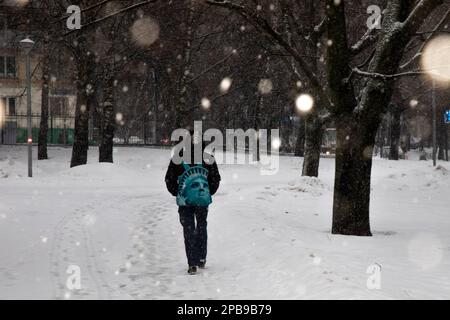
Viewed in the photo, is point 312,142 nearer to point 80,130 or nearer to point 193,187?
point 80,130

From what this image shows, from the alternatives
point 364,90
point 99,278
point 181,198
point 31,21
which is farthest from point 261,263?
point 31,21

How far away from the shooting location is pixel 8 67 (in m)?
42.9

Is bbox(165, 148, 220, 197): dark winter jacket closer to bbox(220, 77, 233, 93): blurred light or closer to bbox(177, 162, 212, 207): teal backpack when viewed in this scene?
bbox(177, 162, 212, 207): teal backpack

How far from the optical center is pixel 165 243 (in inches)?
378

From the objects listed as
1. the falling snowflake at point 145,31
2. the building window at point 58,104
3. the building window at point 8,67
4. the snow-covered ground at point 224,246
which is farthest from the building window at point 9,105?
the snow-covered ground at point 224,246

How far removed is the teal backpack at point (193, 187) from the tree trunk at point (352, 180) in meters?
3.55

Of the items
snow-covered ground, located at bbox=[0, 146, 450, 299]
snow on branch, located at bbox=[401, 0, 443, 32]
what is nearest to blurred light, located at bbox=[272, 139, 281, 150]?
snow-covered ground, located at bbox=[0, 146, 450, 299]

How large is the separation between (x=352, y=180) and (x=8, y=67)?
38.6m

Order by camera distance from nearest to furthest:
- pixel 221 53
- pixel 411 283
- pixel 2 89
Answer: pixel 411 283 → pixel 221 53 → pixel 2 89

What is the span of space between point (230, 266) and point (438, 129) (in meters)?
51.1

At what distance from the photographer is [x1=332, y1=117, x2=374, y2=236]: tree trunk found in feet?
32.5

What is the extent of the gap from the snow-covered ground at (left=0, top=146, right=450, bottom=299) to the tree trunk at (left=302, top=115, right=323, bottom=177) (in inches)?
54.1

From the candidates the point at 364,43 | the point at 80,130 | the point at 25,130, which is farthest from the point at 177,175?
the point at 25,130

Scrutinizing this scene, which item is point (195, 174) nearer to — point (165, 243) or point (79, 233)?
point (165, 243)
